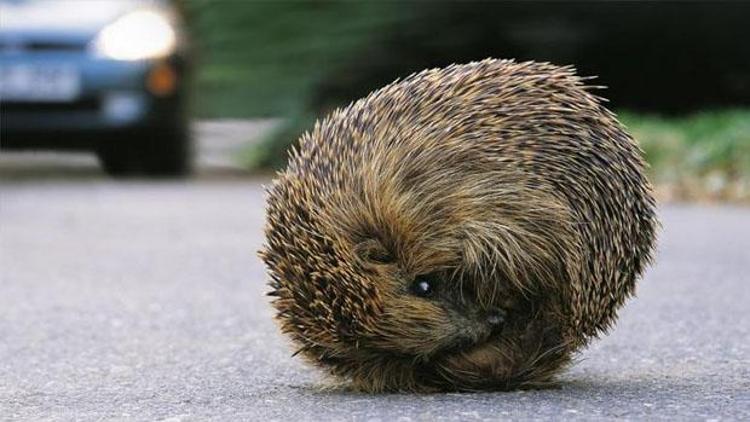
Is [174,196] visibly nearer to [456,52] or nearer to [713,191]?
[456,52]

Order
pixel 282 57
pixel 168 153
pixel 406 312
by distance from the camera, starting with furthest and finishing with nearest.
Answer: pixel 168 153 → pixel 282 57 → pixel 406 312

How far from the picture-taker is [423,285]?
4.92 m

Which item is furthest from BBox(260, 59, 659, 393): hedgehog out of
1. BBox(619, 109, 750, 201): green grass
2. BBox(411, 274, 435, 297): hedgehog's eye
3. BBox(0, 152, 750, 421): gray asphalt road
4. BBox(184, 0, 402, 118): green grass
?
BBox(184, 0, 402, 118): green grass

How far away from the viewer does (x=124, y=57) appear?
15.0m

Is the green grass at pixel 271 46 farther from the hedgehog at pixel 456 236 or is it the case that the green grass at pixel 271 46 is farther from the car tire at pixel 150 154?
the hedgehog at pixel 456 236

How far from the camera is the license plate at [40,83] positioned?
1483 cm

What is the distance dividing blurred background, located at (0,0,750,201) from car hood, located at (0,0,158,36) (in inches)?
0.6

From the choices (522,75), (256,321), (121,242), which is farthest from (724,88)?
(522,75)

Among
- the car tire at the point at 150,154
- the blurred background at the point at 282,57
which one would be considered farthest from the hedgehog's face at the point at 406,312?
the car tire at the point at 150,154

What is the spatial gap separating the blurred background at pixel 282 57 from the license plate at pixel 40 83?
0.04 ft

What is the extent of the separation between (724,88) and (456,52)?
283cm

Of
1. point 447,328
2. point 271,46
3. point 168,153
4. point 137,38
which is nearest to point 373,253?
point 447,328

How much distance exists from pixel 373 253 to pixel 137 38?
34.6 feet

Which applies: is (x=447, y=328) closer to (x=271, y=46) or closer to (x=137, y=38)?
(x=137, y=38)
